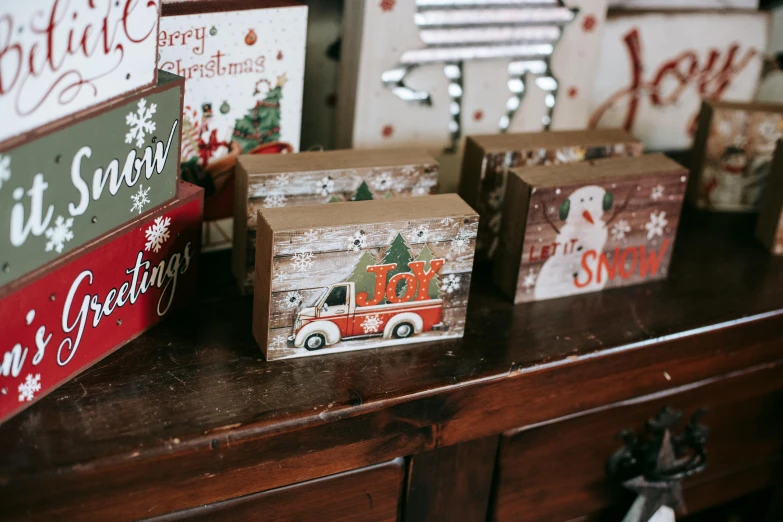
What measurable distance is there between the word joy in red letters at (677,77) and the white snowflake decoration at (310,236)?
66 cm

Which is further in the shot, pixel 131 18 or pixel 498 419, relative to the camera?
pixel 498 419

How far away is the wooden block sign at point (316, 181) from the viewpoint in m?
0.85

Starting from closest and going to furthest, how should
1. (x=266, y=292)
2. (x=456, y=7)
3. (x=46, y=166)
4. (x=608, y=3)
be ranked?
(x=46, y=166) → (x=266, y=292) → (x=456, y=7) → (x=608, y=3)

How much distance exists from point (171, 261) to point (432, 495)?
1.21 ft

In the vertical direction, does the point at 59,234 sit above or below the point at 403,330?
above

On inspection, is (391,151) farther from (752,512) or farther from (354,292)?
(752,512)

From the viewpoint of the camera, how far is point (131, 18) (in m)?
0.67

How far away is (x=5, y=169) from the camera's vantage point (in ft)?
1.97

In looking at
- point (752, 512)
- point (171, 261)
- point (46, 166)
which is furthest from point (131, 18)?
point (752, 512)

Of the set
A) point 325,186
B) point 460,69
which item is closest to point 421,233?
point 325,186

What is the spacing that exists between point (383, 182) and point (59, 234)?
351mm

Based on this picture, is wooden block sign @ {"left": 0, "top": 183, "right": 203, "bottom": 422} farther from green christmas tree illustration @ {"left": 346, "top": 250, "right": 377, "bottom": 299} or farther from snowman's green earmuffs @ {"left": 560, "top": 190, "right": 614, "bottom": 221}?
snowman's green earmuffs @ {"left": 560, "top": 190, "right": 614, "bottom": 221}

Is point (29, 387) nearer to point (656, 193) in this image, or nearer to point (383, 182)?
point (383, 182)

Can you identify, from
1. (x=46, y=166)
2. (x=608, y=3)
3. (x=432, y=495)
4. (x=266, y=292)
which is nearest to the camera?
(x=46, y=166)
